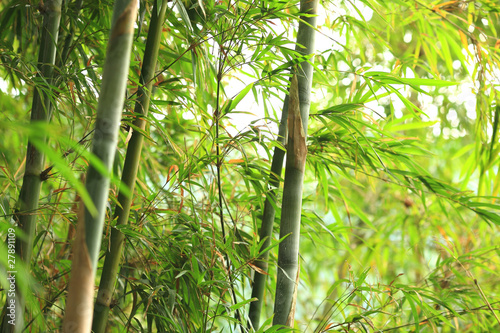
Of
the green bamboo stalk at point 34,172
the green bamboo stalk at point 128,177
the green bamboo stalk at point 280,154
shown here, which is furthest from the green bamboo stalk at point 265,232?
the green bamboo stalk at point 34,172

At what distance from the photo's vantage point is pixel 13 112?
Answer: 1204 millimetres

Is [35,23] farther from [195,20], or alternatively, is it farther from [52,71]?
[195,20]

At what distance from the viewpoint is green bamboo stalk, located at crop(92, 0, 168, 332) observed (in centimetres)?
60

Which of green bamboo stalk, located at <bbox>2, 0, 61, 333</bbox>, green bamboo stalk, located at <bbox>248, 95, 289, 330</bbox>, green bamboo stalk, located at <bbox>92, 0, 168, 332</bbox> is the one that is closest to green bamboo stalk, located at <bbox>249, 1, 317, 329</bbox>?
green bamboo stalk, located at <bbox>248, 95, 289, 330</bbox>

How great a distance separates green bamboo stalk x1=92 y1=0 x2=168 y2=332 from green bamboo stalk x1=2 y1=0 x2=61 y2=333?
103 mm

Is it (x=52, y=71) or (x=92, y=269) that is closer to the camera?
(x=92, y=269)

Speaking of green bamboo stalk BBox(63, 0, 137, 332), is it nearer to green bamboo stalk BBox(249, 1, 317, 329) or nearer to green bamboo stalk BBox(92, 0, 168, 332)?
green bamboo stalk BBox(92, 0, 168, 332)

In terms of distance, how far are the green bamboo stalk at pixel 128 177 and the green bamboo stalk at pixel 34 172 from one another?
10 centimetres

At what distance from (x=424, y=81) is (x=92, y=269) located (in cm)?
→ 62

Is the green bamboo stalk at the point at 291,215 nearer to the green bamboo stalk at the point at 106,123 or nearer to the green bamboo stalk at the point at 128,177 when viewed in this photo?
the green bamboo stalk at the point at 128,177

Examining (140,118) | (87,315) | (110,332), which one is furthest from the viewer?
(110,332)

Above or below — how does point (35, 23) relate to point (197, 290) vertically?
above

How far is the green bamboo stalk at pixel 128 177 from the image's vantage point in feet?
1.97

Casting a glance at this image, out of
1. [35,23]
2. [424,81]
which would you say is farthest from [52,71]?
[424,81]
